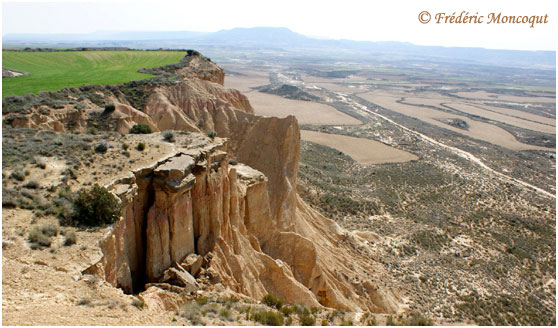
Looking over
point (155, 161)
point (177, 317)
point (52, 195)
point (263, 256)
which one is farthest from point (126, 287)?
point (263, 256)

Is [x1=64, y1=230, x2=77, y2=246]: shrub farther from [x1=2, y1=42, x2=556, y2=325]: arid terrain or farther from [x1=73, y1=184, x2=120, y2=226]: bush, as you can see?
[x1=73, y1=184, x2=120, y2=226]: bush

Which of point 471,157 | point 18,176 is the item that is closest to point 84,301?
point 18,176

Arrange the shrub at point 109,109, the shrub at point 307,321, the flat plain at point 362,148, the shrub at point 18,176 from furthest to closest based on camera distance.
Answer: the flat plain at point 362,148 → the shrub at point 109,109 → the shrub at point 18,176 → the shrub at point 307,321

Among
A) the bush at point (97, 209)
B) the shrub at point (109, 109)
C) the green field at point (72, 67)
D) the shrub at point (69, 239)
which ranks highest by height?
the green field at point (72, 67)

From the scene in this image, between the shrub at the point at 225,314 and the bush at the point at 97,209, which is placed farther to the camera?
the bush at the point at 97,209

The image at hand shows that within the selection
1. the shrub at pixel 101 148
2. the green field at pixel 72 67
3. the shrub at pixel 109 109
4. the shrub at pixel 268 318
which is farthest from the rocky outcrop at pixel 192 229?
the green field at pixel 72 67

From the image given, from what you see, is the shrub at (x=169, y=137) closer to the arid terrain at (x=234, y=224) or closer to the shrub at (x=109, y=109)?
the arid terrain at (x=234, y=224)

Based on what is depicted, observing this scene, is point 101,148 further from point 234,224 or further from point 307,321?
point 307,321
